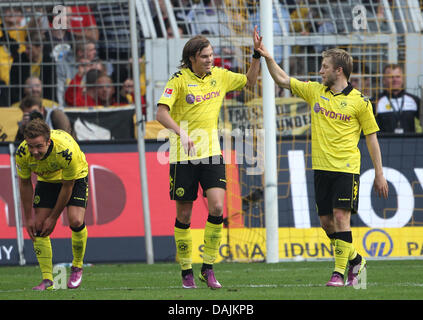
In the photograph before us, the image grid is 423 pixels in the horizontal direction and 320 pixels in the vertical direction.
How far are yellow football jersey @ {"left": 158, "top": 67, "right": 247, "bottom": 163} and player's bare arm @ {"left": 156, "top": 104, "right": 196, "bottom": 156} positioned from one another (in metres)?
0.18

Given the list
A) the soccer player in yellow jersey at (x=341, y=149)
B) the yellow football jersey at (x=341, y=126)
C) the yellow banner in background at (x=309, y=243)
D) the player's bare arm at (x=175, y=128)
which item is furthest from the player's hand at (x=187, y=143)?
the yellow banner in background at (x=309, y=243)

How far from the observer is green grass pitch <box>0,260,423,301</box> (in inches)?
278

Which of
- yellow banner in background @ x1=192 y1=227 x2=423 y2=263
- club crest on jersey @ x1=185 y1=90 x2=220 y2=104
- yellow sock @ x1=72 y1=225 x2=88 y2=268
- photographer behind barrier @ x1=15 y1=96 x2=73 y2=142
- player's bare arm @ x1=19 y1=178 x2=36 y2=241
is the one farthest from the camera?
photographer behind barrier @ x1=15 y1=96 x2=73 y2=142

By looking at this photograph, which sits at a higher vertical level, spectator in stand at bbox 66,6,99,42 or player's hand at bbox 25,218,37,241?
spectator in stand at bbox 66,6,99,42

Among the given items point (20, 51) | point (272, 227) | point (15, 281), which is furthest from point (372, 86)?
point (15, 281)

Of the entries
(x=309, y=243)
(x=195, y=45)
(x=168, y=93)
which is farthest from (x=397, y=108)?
(x=168, y=93)

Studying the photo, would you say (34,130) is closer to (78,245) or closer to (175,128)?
(175,128)

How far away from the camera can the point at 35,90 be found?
1316 centimetres

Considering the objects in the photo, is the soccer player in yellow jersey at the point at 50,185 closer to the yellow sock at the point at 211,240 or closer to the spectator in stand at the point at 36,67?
the yellow sock at the point at 211,240

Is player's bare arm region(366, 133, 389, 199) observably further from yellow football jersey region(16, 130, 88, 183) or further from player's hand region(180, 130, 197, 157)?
yellow football jersey region(16, 130, 88, 183)

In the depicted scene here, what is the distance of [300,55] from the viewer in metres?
13.0

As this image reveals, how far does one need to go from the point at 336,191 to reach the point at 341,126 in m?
0.59

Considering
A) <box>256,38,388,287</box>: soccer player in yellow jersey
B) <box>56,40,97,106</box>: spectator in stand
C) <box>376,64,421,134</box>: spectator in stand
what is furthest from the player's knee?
<box>56,40,97,106</box>: spectator in stand
